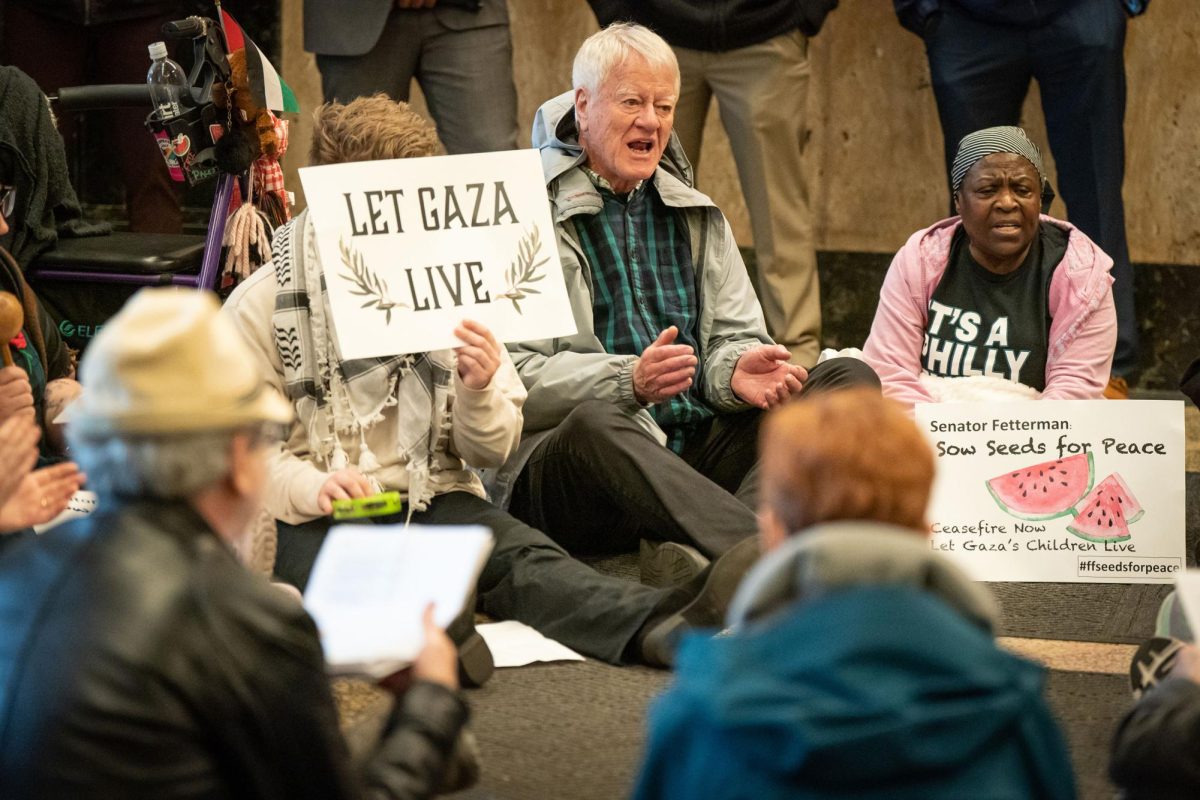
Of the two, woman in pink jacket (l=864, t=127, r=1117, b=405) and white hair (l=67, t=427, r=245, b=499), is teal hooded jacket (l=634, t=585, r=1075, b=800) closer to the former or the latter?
white hair (l=67, t=427, r=245, b=499)

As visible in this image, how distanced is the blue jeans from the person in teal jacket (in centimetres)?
401

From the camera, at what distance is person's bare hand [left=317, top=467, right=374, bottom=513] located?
3.39 metres

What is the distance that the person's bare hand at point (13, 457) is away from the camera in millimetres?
2617

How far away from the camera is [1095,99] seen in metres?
5.70

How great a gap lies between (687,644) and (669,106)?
2.67 m

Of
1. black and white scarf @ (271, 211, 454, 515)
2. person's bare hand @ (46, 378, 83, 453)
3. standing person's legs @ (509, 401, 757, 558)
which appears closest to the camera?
black and white scarf @ (271, 211, 454, 515)

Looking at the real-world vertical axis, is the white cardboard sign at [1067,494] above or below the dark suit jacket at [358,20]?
below

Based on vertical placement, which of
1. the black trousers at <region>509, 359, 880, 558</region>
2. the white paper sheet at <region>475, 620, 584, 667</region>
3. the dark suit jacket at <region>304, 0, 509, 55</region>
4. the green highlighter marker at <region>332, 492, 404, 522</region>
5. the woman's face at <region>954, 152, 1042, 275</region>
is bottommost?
the white paper sheet at <region>475, 620, 584, 667</region>

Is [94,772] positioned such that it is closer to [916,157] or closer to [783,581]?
[783,581]

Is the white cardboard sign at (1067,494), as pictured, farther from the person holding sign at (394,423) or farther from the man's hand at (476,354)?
the man's hand at (476,354)

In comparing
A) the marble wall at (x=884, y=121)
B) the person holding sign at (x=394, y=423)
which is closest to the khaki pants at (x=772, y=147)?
the marble wall at (x=884, y=121)

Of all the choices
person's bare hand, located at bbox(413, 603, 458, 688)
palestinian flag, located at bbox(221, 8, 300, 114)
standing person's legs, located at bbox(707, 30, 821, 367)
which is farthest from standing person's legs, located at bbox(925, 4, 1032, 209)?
person's bare hand, located at bbox(413, 603, 458, 688)

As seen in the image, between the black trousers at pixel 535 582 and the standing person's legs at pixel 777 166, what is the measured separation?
2453 millimetres

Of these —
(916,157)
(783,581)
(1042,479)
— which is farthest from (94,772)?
(916,157)
